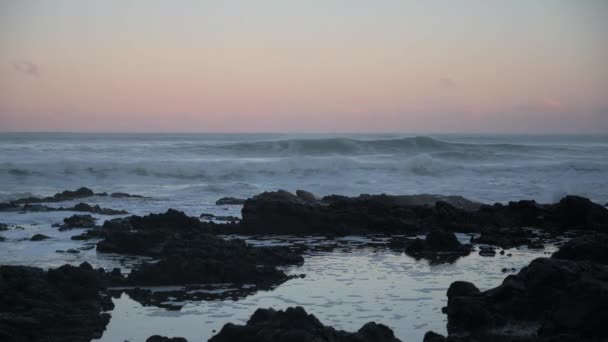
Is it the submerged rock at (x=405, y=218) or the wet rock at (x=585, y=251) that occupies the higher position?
the wet rock at (x=585, y=251)

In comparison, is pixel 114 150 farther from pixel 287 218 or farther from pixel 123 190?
pixel 287 218

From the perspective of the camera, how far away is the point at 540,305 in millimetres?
8805

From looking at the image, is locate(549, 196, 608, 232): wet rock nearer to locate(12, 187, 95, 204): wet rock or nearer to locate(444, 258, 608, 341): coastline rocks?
locate(444, 258, 608, 341): coastline rocks

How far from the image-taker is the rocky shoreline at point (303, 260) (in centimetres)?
767

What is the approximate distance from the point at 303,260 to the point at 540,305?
5408 millimetres

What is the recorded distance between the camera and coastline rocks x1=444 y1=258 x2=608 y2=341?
765cm

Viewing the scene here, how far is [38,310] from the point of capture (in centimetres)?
848

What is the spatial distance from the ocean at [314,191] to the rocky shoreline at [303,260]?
46 cm

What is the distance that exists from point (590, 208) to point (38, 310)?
591 inches

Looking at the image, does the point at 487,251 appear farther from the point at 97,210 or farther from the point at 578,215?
the point at 97,210

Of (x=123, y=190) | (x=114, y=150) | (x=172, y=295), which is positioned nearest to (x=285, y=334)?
(x=172, y=295)

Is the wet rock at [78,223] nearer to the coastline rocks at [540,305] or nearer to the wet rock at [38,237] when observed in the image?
the wet rock at [38,237]

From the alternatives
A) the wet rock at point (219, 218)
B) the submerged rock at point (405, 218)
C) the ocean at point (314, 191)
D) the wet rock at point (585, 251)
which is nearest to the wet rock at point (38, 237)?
the ocean at point (314, 191)

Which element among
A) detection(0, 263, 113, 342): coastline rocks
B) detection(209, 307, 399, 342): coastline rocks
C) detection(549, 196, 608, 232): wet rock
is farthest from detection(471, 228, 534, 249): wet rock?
detection(0, 263, 113, 342): coastline rocks
